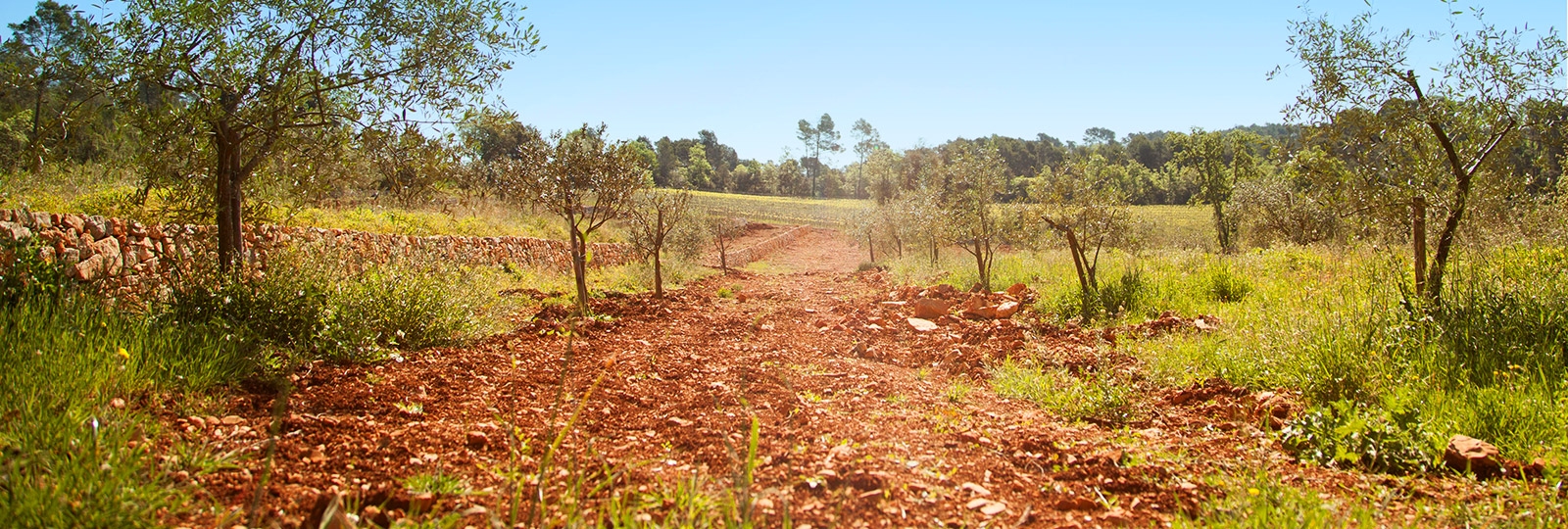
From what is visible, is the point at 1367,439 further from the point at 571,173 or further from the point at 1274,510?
the point at 571,173

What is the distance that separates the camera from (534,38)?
7062 millimetres

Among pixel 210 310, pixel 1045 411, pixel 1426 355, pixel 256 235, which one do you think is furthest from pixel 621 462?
pixel 256 235

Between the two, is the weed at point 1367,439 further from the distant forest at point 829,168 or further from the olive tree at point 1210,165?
the distant forest at point 829,168

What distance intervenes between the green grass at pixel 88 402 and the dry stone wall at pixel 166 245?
1066 millimetres

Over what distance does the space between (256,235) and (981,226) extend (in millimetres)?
14188

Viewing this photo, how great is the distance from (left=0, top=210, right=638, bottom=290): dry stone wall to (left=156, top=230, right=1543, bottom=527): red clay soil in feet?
7.79

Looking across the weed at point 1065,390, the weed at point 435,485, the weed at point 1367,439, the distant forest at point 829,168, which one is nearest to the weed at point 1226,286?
the weed at point 1065,390

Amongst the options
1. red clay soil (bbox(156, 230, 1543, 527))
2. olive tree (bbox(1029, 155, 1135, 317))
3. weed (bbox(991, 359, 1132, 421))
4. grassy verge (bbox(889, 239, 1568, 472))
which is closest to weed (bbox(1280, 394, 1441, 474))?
grassy verge (bbox(889, 239, 1568, 472))

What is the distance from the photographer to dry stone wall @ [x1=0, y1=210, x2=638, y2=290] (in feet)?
A: 19.0

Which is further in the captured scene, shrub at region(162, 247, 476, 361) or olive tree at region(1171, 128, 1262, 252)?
olive tree at region(1171, 128, 1262, 252)

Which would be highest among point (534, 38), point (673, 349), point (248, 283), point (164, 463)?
point (534, 38)

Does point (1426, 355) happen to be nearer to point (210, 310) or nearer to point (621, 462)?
point (621, 462)

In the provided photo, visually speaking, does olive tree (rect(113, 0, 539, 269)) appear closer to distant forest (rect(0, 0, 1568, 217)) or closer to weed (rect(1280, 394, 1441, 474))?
distant forest (rect(0, 0, 1568, 217))

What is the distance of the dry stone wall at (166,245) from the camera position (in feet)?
19.0
